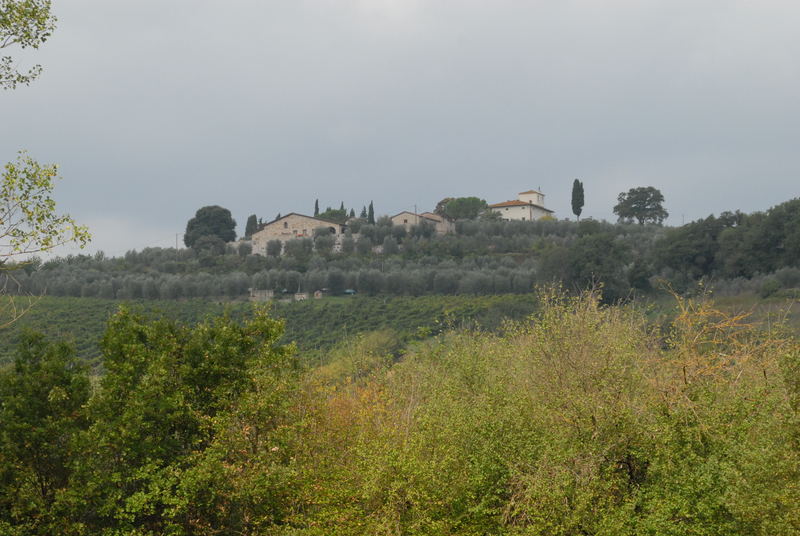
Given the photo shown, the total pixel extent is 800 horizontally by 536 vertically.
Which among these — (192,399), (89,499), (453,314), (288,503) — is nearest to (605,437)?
(288,503)

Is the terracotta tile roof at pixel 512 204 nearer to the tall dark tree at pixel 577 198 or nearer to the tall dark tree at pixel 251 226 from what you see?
the tall dark tree at pixel 577 198

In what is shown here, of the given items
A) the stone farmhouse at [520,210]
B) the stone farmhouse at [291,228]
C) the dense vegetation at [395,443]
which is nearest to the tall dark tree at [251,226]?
the stone farmhouse at [291,228]

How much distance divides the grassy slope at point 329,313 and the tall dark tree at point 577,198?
41856 millimetres

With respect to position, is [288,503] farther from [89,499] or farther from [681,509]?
[681,509]

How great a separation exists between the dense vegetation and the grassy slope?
79.0 ft

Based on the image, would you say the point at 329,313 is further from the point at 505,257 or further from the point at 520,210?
the point at 520,210

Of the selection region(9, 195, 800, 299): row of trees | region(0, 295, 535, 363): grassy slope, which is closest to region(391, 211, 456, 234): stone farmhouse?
region(9, 195, 800, 299): row of trees

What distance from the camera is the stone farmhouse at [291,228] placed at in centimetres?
8462

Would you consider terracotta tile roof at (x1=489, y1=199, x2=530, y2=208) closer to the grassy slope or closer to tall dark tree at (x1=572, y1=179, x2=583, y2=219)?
tall dark tree at (x1=572, y1=179, x2=583, y2=219)

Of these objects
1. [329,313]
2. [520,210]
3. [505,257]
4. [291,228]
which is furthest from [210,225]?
[520,210]

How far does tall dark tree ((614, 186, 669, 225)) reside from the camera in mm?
96562

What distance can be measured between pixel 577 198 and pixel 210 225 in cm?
4326

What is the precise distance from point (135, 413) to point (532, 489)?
708 cm

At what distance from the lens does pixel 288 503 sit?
1330 cm
